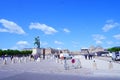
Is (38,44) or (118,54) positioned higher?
(38,44)

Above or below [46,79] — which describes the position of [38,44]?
above

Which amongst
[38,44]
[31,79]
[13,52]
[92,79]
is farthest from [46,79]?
[13,52]

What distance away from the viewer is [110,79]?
53.7 feet

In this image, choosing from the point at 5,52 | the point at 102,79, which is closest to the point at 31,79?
the point at 102,79

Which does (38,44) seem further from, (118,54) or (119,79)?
(119,79)

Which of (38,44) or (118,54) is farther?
(38,44)

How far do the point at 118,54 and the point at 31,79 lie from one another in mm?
47404

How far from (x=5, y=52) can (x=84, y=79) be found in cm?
11769

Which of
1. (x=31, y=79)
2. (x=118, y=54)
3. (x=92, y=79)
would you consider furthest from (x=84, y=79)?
(x=118, y=54)

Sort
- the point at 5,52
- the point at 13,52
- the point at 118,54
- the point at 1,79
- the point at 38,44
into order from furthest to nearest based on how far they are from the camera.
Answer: the point at 13,52
the point at 5,52
the point at 38,44
the point at 118,54
the point at 1,79

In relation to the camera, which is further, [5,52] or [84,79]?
[5,52]

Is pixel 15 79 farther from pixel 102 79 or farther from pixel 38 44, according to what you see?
pixel 38 44

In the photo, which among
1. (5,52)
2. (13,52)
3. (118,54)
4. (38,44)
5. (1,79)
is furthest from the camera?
(13,52)

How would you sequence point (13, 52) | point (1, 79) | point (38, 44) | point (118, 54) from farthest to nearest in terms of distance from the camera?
point (13, 52)
point (38, 44)
point (118, 54)
point (1, 79)
